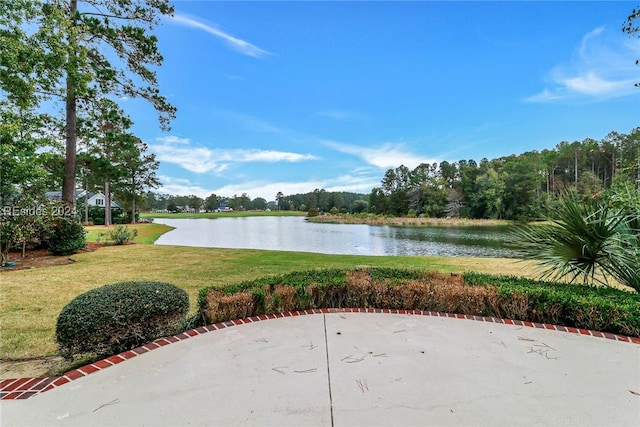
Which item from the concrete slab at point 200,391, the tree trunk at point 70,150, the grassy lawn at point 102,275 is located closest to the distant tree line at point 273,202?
the tree trunk at point 70,150

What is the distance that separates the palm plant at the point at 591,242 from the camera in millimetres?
3104

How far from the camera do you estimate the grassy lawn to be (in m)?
3.41

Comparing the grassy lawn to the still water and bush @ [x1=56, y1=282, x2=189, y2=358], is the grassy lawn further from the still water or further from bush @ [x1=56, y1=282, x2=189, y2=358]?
the still water

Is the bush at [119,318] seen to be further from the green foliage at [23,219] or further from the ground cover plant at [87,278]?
the green foliage at [23,219]

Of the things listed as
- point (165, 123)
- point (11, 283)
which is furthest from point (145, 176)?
point (11, 283)

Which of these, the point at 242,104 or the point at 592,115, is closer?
the point at 592,115

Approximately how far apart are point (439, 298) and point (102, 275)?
22.5 ft

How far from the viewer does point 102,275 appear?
21.6ft

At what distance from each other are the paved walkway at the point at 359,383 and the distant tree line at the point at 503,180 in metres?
34.1

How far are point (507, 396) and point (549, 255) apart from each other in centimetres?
230

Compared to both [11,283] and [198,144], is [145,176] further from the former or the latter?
[11,283]

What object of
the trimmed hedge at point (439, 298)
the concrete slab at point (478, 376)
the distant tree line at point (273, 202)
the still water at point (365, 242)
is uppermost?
the distant tree line at point (273, 202)

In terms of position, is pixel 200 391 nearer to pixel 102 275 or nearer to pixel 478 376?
pixel 478 376

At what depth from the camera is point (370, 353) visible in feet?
7.73
